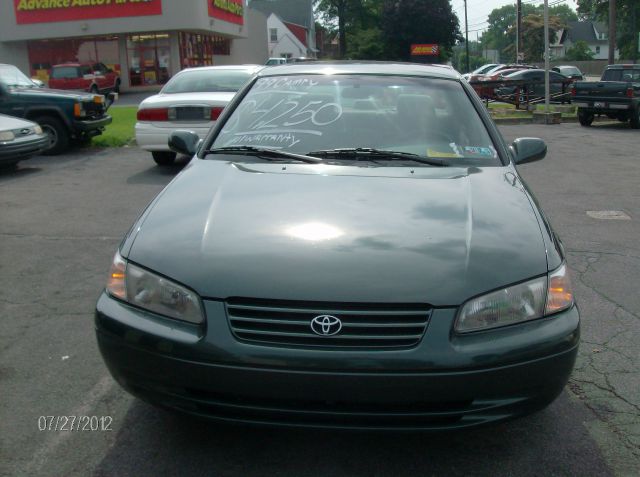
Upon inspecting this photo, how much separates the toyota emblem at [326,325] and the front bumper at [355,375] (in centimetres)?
7

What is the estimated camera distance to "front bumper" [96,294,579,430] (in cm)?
242

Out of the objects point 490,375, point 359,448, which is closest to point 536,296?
point 490,375

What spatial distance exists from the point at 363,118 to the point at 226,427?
6.36 ft

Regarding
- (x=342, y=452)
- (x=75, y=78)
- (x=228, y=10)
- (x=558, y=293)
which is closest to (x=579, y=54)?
(x=228, y=10)

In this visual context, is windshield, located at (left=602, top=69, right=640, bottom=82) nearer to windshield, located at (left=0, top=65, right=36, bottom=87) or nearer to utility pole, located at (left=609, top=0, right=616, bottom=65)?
windshield, located at (left=0, top=65, right=36, bottom=87)

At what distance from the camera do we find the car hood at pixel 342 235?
2.54 m

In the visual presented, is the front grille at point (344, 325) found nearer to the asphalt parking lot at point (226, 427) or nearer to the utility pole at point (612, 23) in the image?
the asphalt parking lot at point (226, 427)

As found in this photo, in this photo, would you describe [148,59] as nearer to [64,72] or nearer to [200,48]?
[200,48]

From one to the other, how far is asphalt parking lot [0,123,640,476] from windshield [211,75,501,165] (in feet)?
4.47

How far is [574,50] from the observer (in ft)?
285

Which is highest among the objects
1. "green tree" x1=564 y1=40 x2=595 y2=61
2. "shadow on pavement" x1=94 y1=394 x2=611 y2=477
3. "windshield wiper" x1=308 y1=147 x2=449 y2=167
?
"green tree" x1=564 y1=40 x2=595 y2=61

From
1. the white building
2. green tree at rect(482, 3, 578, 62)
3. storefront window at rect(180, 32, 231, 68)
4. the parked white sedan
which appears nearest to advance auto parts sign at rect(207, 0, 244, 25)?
storefront window at rect(180, 32, 231, 68)

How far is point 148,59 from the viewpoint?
37719 millimetres

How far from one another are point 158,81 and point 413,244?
1478 inches
